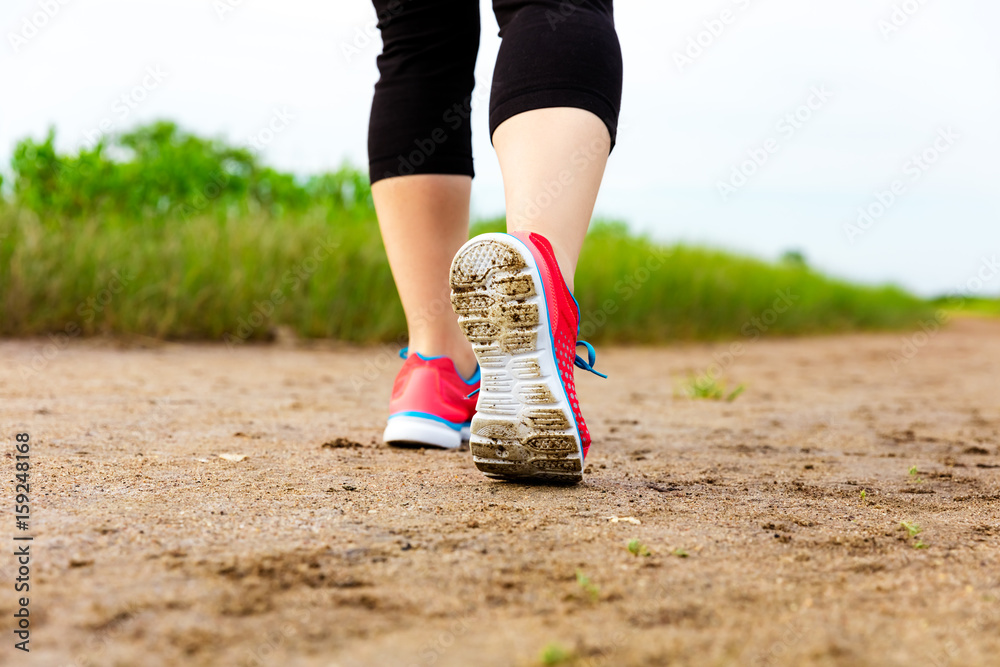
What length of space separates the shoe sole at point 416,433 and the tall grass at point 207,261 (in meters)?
2.48

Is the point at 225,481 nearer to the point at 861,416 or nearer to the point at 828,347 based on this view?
the point at 861,416

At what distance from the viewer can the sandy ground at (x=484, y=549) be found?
629mm

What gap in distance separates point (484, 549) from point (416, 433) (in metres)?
0.64

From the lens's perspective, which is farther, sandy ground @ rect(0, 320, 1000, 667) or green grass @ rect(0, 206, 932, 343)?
green grass @ rect(0, 206, 932, 343)

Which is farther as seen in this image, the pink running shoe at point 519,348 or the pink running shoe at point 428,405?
the pink running shoe at point 428,405

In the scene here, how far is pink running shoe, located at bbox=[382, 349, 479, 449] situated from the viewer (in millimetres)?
1462
